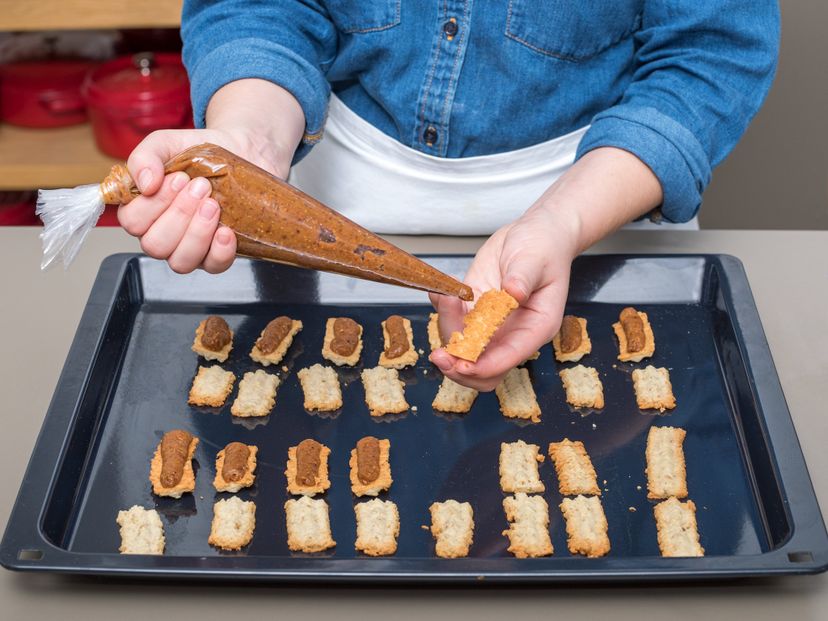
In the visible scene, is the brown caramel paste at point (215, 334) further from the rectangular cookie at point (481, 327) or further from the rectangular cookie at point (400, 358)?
the rectangular cookie at point (481, 327)

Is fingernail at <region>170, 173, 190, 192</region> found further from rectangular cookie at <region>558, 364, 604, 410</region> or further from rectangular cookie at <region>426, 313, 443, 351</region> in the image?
rectangular cookie at <region>558, 364, 604, 410</region>

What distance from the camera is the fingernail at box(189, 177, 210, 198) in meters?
1.17

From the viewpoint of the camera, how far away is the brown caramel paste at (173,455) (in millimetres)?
1317

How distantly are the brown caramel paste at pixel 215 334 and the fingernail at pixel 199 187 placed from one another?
0.43 meters

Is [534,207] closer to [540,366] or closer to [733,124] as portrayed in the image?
[540,366]

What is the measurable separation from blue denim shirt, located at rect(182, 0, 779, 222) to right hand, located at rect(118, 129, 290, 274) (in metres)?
0.43

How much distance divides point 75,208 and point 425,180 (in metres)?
0.75

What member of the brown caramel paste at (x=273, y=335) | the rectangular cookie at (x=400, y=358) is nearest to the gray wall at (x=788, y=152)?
the rectangular cookie at (x=400, y=358)

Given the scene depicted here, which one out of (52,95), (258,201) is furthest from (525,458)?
(52,95)

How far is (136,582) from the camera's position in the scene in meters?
1.19

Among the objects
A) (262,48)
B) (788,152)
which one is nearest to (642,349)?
(262,48)

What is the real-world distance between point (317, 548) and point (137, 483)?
28cm

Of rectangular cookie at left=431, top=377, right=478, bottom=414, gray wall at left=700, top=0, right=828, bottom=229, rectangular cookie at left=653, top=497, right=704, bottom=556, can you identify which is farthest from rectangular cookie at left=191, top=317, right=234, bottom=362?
gray wall at left=700, top=0, right=828, bottom=229

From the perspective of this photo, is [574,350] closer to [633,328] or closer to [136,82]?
[633,328]
